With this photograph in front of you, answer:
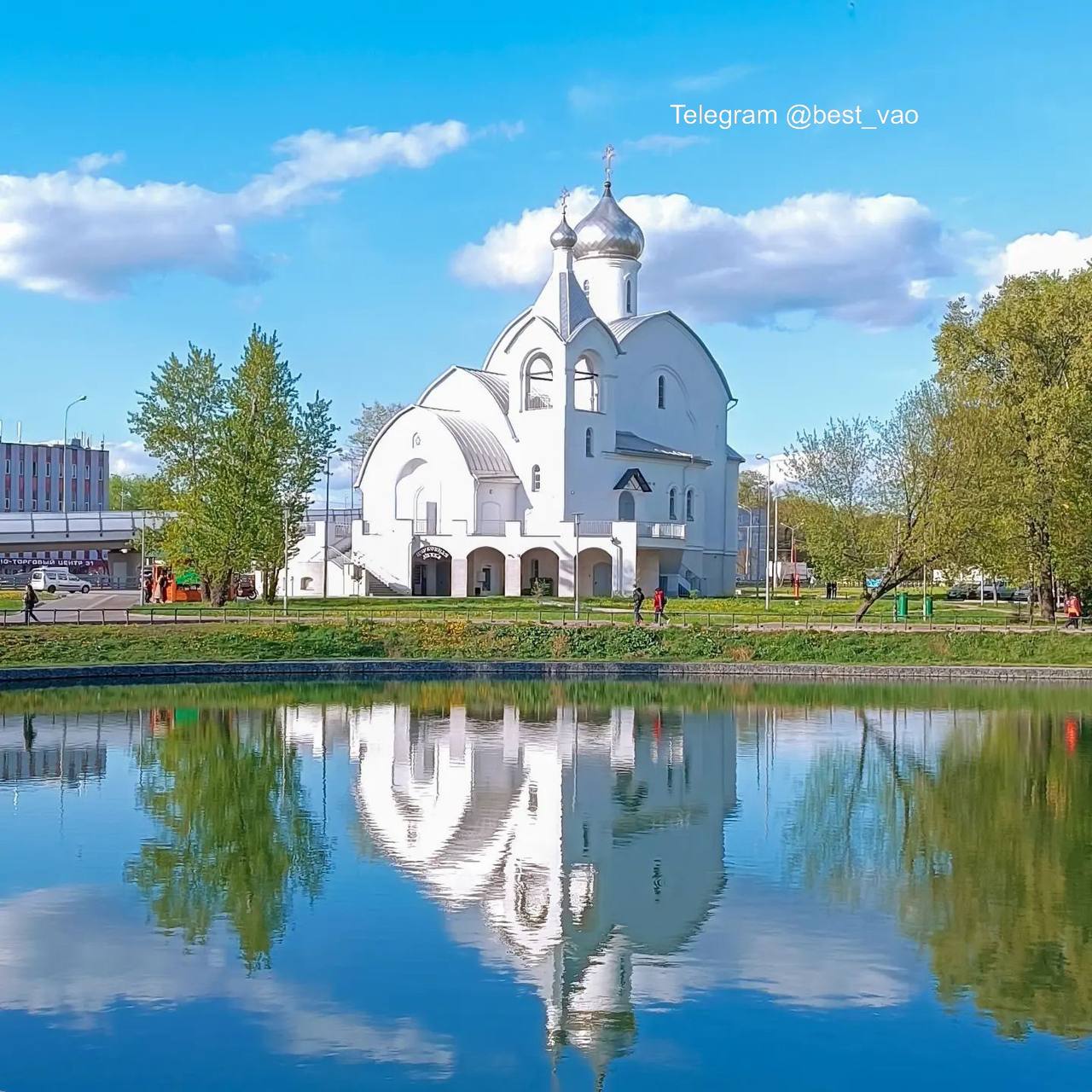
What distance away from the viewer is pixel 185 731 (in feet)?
77.6

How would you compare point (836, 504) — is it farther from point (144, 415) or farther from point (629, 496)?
point (144, 415)

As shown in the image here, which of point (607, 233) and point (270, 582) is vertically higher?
point (607, 233)

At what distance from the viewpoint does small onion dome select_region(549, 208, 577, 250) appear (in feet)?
193

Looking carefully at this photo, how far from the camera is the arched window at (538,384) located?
5781cm

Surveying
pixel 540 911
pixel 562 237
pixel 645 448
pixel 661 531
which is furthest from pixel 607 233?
pixel 540 911

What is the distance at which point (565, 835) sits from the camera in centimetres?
1562

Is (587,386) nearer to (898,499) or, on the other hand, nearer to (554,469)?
(554,469)

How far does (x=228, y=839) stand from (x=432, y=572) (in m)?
42.3

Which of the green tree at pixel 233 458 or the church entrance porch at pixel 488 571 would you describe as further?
the church entrance porch at pixel 488 571

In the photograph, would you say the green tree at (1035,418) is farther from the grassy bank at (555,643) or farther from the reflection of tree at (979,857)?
the reflection of tree at (979,857)

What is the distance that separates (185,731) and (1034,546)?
27.3 metres

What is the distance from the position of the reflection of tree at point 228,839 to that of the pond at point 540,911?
0.06 metres

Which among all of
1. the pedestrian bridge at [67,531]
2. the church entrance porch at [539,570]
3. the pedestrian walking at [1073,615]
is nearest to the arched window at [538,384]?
the church entrance porch at [539,570]

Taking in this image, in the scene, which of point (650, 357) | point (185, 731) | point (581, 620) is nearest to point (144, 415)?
point (581, 620)
